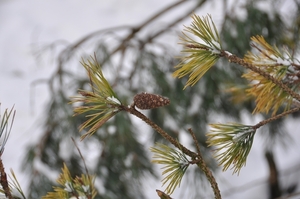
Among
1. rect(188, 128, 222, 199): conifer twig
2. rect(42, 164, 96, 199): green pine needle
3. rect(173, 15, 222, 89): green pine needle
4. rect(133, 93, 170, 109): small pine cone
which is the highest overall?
rect(173, 15, 222, 89): green pine needle

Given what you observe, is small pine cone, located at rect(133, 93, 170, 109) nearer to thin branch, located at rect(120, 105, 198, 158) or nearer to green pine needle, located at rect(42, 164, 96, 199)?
thin branch, located at rect(120, 105, 198, 158)

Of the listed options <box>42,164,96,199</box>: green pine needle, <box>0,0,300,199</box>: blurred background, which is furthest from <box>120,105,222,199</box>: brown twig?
<box>0,0,300,199</box>: blurred background

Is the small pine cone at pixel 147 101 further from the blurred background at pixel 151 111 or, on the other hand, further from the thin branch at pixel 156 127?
the blurred background at pixel 151 111

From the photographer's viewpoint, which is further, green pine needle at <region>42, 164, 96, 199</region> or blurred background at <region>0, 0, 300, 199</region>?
blurred background at <region>0, 0, 300, 199</region>

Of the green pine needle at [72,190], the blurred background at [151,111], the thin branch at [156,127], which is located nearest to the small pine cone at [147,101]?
the thin branch at [156,127]

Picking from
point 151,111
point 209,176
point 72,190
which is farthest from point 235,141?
point 151,111

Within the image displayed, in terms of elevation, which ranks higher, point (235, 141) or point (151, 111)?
point (151, 111)

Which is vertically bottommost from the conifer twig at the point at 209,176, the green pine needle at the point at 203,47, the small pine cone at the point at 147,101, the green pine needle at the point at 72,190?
the conifer twig at the point at 209,176

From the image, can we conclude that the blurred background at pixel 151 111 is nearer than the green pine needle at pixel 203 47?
No

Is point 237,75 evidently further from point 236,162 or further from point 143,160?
point 236,162

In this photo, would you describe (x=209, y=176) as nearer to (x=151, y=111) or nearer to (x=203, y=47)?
(x=203, y=47)

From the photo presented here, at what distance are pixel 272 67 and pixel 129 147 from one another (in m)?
0.70

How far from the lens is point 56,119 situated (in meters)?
1.22

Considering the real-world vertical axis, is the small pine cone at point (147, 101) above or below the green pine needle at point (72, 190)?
above
